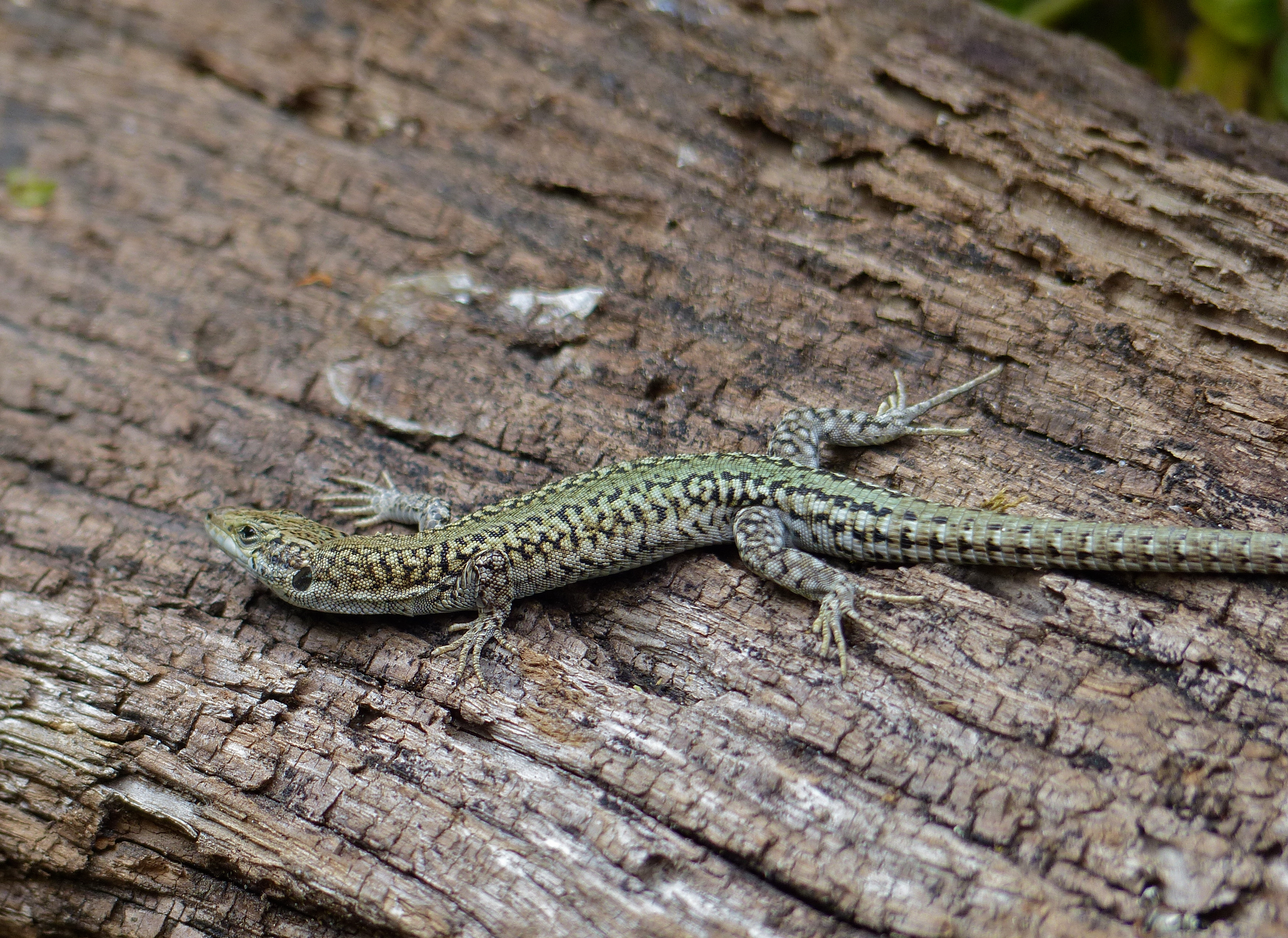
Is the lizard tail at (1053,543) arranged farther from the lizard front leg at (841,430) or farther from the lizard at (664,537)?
the lizard front leg at (841,430)

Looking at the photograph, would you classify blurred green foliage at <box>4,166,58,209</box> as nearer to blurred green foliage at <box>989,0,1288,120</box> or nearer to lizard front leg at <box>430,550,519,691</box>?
lizard front leg at <box>430,550,519,691</box>

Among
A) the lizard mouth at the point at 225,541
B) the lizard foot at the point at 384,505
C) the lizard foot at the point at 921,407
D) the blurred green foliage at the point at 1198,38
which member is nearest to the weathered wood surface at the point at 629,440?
the lizard foot at the point at 921,407

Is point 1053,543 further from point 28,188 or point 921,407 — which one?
point 28,188

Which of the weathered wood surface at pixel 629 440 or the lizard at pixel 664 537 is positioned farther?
the lizard at pixel 664 537

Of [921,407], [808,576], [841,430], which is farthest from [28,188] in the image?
[921,407]

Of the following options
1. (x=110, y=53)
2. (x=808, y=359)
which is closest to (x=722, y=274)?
(x=808, y=359)

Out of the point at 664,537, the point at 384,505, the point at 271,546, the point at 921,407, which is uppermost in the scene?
the point at 921,407

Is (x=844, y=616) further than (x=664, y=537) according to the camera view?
No
